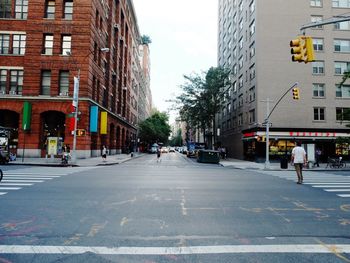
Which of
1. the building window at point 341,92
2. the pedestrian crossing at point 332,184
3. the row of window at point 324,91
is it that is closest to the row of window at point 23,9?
the pedestrian crossing at point 332,184

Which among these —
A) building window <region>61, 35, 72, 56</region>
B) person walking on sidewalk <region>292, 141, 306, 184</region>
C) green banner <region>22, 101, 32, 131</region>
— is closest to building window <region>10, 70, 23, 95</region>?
green banner <region>22, 101, 32, 131</region>

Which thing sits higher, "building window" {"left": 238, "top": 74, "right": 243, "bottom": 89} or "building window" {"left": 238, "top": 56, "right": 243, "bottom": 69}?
"building window" {"left": 238, "top": 56, "right": 243, "bottom": 69}

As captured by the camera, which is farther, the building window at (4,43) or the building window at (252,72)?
the building window at (252,72)

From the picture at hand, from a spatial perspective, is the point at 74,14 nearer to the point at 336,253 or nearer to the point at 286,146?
the point at 286,146

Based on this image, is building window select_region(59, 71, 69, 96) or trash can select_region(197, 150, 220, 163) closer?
building window select_region(59, 71, 69, 96)

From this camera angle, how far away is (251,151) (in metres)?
37.2

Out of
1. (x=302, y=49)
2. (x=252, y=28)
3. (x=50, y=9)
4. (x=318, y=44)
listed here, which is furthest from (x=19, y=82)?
(x=318, y=44)

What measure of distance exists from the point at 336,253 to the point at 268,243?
3.27 feet

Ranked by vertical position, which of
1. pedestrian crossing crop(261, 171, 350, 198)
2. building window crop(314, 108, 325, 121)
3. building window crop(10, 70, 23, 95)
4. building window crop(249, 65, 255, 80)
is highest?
building window crop(249, 65, 255, 80)

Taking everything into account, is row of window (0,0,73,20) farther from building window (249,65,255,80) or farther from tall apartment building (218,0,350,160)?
building window (249,65,255,80)

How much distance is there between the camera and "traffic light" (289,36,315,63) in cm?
968

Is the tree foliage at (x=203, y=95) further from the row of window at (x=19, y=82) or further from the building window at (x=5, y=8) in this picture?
the building window at (x=5, y=8)

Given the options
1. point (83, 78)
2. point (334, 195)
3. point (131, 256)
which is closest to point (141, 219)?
point (131, 256)

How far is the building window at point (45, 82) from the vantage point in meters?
30.2
